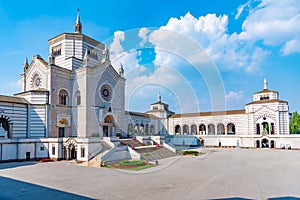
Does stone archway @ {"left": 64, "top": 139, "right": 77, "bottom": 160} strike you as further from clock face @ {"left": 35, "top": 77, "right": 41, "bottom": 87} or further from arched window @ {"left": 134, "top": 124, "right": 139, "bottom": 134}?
arched window @ {"left": 134, "top": 124, "right": 139, "bottom": 134}

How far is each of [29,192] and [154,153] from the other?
18.2m

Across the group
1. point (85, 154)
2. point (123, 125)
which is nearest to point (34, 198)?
point (85, 154)

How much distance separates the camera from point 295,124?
53.5 m

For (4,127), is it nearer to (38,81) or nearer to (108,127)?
(38,81)

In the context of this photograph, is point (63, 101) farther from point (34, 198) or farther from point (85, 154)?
point (34, 198)

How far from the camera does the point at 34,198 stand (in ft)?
38.5

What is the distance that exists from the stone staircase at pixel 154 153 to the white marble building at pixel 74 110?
15.8ft

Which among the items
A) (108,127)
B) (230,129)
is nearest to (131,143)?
(108,127)

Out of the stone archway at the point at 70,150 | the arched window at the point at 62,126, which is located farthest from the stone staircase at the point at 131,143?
the arched window at the point at 62,126

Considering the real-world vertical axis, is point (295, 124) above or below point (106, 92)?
below

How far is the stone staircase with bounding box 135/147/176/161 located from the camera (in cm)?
2694

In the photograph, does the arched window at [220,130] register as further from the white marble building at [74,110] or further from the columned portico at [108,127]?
the columned portico at [108,127]

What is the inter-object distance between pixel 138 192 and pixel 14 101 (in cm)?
2177

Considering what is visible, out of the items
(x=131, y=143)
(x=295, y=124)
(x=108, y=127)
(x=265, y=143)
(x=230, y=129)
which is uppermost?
(x=108, y=127)
